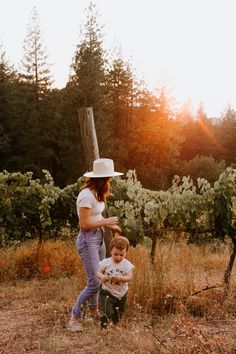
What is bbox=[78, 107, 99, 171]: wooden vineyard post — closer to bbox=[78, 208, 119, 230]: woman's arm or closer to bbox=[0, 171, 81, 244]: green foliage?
bbox=[78, 208, 119, 230]: woman's arm

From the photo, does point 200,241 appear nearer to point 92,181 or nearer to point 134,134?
point 92,181

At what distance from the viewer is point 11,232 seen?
391 inches

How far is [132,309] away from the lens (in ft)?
19.0

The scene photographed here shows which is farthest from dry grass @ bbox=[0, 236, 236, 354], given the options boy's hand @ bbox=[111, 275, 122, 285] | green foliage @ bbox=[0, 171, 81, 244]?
green foliage @ bbox=[0, 171, 81, 244]

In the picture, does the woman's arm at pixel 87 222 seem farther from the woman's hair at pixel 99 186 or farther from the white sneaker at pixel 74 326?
the white sneaker at pixel 74 326

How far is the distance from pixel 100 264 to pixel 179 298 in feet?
5.59

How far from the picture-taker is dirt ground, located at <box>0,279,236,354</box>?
357 centimetres

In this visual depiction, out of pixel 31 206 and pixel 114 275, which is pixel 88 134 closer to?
pixel 114 275

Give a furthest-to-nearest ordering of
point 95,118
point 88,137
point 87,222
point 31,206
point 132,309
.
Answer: point 95,118 → point 31,206 → point 88,137 → point 132,309 → point 87,222

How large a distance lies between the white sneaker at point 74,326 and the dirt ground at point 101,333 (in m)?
0.05

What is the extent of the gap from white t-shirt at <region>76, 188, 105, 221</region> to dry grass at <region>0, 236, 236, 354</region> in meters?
1.10

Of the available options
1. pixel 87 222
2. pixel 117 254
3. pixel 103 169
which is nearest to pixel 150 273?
pixel 117 254

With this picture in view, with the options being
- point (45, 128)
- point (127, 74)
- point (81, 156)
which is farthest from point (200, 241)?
point (127, 74)

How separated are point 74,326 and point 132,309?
3.26 ft
